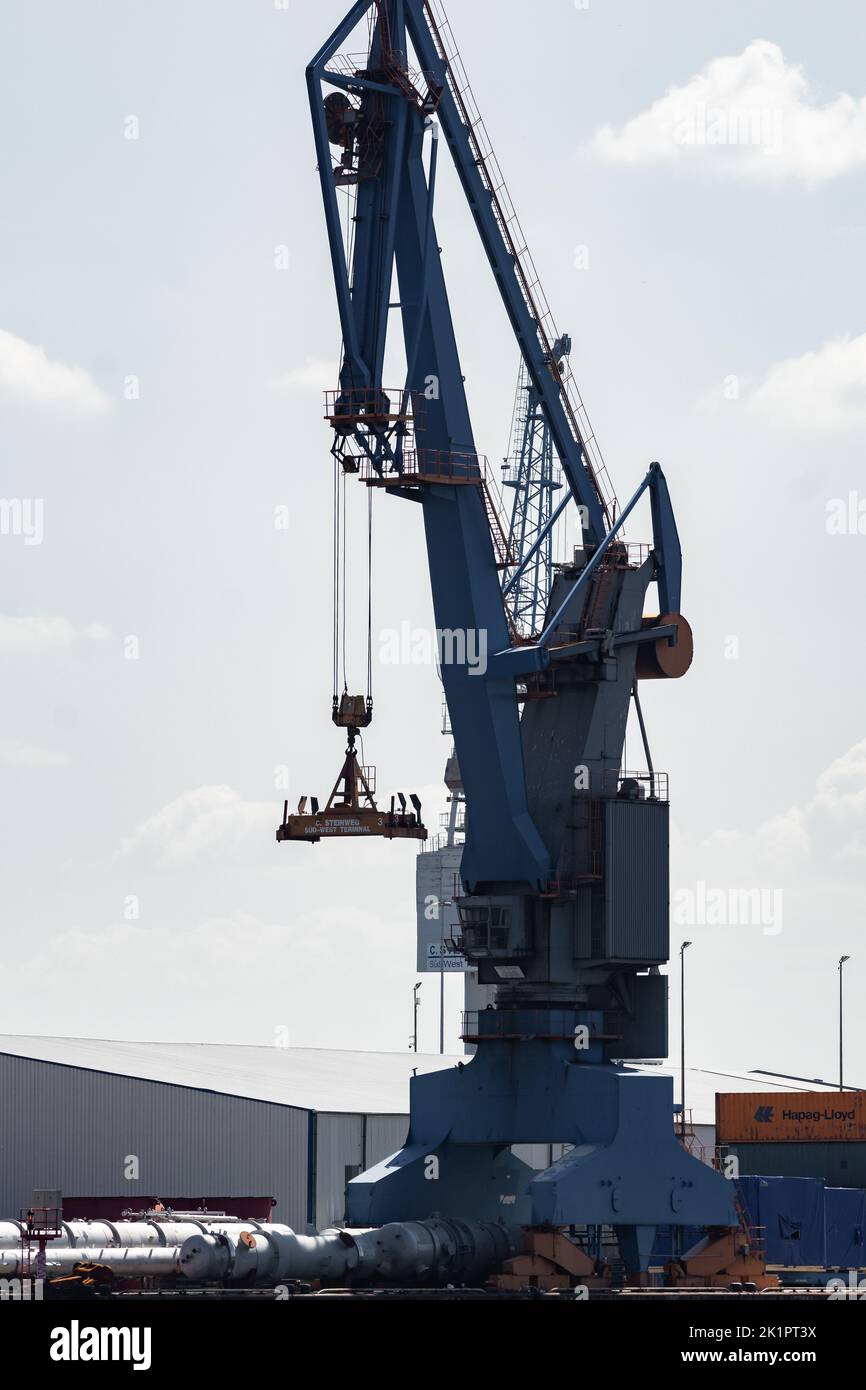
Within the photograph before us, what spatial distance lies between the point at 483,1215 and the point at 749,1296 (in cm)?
645

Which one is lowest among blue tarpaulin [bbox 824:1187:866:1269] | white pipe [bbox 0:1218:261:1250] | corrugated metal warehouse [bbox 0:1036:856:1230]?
blue tarpaulin [bbox 824:1187:866:1269]

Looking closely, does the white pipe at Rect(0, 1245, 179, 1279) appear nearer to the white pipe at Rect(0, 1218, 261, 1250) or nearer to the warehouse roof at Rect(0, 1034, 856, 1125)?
the white pipe at Rect(0, 1218, 261, 1250)

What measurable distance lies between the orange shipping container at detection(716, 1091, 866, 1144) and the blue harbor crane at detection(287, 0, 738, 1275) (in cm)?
1547

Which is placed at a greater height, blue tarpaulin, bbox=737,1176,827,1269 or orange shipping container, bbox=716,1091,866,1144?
orange shipping container, bbox=716,1091,866,1144

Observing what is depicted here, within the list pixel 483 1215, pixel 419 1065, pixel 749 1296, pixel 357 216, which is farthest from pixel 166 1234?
pixel 419 1065

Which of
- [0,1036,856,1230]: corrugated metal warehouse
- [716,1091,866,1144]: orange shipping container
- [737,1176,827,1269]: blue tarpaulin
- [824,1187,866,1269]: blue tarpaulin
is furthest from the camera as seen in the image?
[716,1091,866,1144]: orange shipping container

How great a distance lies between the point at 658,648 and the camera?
5338 cm

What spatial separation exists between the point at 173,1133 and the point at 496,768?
1527 cm

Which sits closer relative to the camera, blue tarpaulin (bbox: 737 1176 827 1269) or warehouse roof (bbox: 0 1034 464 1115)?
blue tarpaulin (bbox: 737 1176 827 1269)

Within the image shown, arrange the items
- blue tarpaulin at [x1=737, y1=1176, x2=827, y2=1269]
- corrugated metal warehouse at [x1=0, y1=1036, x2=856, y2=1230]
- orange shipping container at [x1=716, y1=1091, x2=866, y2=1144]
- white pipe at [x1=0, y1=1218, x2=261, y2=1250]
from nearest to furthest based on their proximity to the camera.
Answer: white pipe at [x1=0, y1=1218, x2=261, y2=1250], blue tarpaulin at [x1=737, y1=1176, x2=827, y2=1269], corrugated metal warehouse at [x1=0, y1=1036, x2=856, y2=1230], orange shipping container at [x1=716, y1=1091, x2=866, y2=1144]

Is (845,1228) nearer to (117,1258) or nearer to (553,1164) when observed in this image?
(553,1164)

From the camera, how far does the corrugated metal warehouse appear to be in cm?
5891

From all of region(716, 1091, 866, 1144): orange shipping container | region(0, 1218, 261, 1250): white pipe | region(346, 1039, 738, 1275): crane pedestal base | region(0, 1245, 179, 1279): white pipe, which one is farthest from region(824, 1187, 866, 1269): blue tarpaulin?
region(0, 1245, 179, 1279): white pipe
